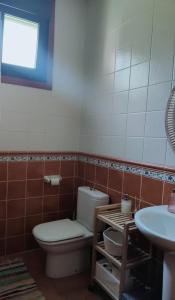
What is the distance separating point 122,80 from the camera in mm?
1921

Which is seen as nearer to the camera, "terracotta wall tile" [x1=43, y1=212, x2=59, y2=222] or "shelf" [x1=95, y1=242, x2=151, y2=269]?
"shelf" [x1=95, y1=242, x2=151, y2=269]

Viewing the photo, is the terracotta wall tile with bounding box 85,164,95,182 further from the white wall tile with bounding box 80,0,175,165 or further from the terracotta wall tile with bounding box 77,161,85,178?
the white wall tile with bounding box 80,0,175,165

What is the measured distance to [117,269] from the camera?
1.60 meters

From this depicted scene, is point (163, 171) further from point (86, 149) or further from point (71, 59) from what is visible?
point (71, 59)

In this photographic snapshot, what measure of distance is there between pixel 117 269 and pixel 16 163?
4.08 feet

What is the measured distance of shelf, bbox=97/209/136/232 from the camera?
1500mm

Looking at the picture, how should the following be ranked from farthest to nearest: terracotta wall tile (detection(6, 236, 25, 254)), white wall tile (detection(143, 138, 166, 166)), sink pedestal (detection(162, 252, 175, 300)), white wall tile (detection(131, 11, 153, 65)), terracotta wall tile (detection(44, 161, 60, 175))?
1. terracotta wall tile (detection(44, 161, 60, 175))
2. terracotta wall tile (detection(6, 236, 25, 254))
3. white wall tile (detection(131, 11, 153, 65))
4. white wall tile (detection(143, 138, 166, 166))
5. sink pedestal (detection(162, 252, 175, 300))

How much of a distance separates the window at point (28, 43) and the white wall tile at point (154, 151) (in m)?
1.19

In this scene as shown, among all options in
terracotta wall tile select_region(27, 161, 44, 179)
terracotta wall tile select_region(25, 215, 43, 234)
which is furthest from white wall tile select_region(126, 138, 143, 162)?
terracotta wall tile select_region(25, 215, 43, 234)

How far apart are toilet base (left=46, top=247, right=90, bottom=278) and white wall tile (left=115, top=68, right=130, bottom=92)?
1422mm

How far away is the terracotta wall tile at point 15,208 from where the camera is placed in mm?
2160

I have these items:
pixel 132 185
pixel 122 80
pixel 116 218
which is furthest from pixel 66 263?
pixel 122 80

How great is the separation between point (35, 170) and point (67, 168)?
36cm

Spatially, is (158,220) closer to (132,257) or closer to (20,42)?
(132,257)
